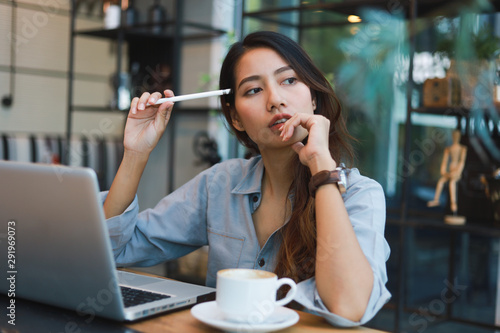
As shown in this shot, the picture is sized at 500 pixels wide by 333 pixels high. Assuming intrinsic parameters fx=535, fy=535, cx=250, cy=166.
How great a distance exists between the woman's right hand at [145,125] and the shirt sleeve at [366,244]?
0.51 m

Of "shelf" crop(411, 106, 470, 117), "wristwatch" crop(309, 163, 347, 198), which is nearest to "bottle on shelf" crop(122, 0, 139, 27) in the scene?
"shelf" crop(411, 106, 470, 117)

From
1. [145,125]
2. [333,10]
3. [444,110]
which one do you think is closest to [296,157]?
[145,125]

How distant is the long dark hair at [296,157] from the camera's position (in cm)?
118

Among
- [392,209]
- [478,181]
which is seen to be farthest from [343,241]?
[392,209]

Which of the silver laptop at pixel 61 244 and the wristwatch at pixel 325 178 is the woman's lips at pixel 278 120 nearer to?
the wristwatch at pixel 325 178

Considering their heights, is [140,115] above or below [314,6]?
below

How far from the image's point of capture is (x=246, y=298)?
764 millimetres

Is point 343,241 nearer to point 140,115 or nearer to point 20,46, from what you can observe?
point 140,115

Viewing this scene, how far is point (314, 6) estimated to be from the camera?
2965 mm

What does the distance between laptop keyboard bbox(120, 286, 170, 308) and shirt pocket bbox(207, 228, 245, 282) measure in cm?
33

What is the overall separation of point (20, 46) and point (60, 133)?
773 mm

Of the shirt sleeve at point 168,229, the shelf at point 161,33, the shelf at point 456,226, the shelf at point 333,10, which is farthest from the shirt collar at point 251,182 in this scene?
the shelf at point 161,33

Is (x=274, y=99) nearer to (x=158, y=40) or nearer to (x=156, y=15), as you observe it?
(x=156, y=15)

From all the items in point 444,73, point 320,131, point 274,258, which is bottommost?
point 274,258
